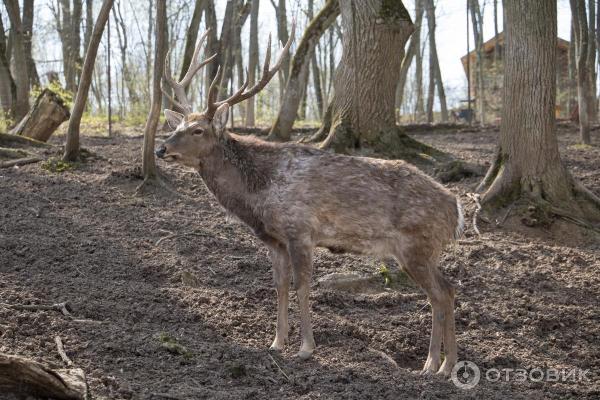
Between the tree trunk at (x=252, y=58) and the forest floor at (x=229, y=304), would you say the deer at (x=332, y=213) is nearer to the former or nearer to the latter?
the forest floor at (x=229, y=304)

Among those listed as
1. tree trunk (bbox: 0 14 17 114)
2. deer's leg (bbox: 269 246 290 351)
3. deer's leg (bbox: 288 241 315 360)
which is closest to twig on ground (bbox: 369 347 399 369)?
deer's leg (bbox: 288 241 315 360)

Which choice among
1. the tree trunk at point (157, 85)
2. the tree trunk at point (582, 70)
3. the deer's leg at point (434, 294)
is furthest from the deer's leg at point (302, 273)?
the tree trunk at point (582, 70)

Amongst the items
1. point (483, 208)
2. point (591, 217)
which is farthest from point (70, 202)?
point (591, 217)

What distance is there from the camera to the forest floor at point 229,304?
5539 mm

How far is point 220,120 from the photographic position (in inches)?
284

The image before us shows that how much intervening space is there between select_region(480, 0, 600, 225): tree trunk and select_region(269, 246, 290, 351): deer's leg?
4.18m

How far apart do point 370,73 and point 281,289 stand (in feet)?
19.6

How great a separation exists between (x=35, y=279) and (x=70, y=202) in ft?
9.13

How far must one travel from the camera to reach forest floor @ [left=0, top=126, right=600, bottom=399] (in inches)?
218

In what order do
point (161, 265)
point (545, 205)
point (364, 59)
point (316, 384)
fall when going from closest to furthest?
point (316, 384) → point (161, 265) → point (545, 205) → point (364, 59)

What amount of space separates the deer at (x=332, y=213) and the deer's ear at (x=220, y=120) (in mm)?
151

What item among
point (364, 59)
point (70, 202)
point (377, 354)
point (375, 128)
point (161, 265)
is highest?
point (364, 59)

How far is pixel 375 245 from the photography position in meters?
6.66

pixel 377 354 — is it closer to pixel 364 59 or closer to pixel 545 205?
pixel 545 205
